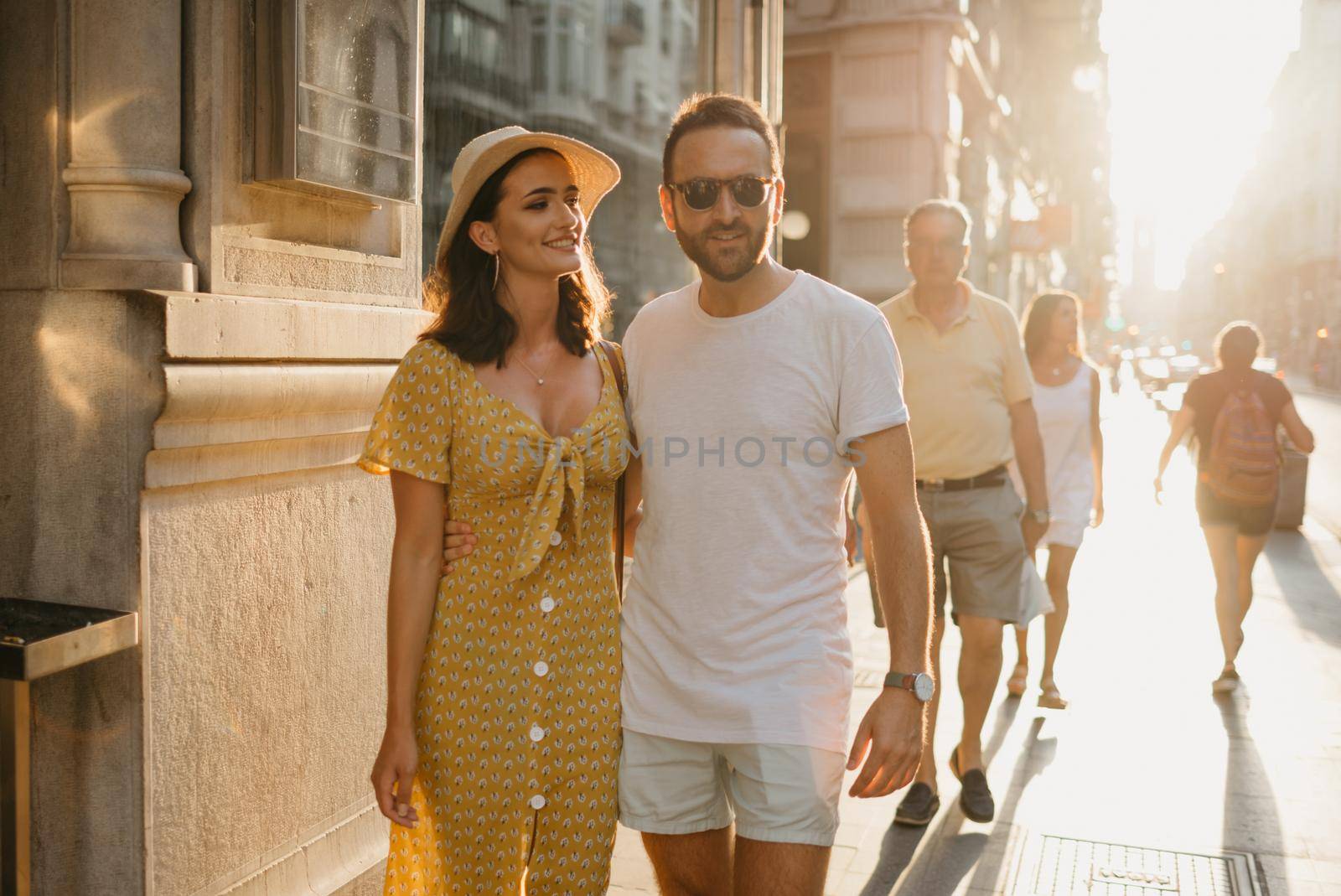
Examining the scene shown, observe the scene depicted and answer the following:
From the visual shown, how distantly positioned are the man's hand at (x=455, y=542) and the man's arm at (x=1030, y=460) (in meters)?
3.06

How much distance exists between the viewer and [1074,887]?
441cm

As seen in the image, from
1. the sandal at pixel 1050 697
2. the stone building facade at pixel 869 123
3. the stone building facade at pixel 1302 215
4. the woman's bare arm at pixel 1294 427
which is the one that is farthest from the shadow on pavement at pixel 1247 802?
the stone building facade at pixel 1302 215

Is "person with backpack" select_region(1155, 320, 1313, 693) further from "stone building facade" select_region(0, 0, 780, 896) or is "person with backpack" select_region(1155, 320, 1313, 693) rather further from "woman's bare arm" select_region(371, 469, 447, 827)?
"woman's bare arm" select_region(371, 469, 447, 827)

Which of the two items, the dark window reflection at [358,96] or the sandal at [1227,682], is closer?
the dark window reflection at [358,96]

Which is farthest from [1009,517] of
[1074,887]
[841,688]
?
[841,688]

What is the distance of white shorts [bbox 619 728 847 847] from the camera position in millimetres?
2654

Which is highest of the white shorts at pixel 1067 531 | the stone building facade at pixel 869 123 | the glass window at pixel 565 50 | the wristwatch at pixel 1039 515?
the stone building facade at pixel 869 123

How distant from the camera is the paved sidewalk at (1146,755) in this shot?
185 inches

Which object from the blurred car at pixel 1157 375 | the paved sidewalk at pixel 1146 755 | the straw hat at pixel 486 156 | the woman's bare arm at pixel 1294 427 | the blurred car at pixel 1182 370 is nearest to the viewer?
the straw hat at pixel 486 156

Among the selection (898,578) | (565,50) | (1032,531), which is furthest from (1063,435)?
(898,578)

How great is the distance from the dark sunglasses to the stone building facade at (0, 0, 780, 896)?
1151 millimetres

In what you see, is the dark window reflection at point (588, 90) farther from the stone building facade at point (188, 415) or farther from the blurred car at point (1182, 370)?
the blurred car at point (1182, 370)

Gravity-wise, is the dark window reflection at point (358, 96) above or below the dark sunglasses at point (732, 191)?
above

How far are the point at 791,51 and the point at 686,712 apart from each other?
16.3 metres
